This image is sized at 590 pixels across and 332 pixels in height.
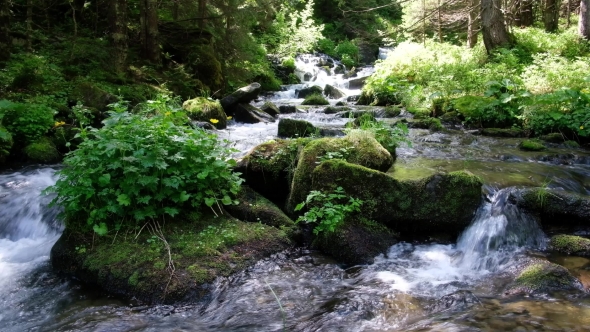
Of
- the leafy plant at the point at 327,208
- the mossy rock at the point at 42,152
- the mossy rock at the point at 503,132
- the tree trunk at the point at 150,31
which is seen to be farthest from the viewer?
the tree trunk at the point at 150,31

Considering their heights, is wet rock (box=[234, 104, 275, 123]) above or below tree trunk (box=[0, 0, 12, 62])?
below

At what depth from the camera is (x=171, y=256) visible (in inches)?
178

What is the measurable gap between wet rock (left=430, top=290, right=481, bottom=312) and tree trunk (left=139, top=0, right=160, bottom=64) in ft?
43.2

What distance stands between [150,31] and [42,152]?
7.32 meters

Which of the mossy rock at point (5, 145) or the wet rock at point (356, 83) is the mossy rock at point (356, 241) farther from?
the wet rock at point (356, 83)

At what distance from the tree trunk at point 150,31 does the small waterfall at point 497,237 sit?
40.3 feet

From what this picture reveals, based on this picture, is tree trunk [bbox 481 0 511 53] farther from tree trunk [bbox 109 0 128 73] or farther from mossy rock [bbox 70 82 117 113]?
mossy rock [bbox 70 82 117 113]

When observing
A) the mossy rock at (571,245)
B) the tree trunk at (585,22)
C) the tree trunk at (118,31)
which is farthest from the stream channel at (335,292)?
the tree trunk at (585,22)

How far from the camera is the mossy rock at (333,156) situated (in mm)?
5688

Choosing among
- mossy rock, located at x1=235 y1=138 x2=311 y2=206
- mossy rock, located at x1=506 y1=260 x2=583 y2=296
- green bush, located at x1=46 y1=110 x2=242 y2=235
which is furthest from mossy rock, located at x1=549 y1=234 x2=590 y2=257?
green bush, located at x1=46 y1=110 x2=242 y2=235

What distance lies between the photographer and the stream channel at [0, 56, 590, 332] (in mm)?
3729

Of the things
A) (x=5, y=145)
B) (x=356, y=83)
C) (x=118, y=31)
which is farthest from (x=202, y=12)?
(x=5, y=145)

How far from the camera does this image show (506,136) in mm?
10266

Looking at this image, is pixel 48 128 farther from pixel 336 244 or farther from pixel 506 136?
pixel 506 136
